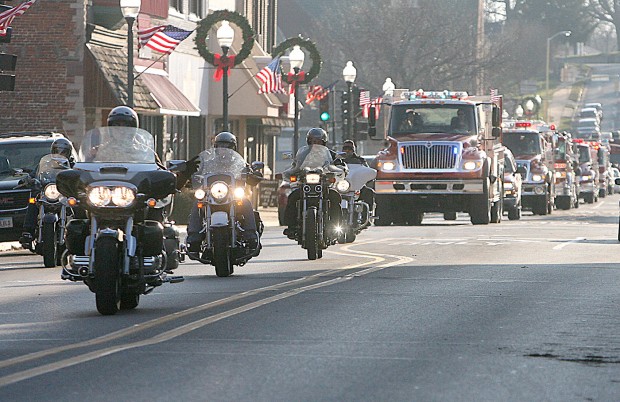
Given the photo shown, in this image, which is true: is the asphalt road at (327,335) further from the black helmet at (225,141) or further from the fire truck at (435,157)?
the fire truck at (435,157)

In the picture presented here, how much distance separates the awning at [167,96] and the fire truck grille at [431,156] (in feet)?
26.8

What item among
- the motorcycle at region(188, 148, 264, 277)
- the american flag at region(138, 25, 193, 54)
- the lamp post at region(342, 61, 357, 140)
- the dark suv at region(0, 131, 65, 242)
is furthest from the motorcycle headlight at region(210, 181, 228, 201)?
the lamp post at region(342, 61, 357, 140)

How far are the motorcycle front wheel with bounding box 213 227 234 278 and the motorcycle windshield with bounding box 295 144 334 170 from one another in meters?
3.82

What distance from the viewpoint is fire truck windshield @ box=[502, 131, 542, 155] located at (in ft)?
159

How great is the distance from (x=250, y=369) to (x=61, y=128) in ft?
93.1

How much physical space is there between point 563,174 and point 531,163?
6.33 meters

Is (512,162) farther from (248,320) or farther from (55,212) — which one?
(248,320)

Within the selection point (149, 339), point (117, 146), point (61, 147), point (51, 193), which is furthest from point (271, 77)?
point (149, 339)

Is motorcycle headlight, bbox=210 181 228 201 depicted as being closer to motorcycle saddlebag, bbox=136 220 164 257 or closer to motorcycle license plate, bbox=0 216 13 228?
motorcycle saddlebag, bbox=136 220 164 257

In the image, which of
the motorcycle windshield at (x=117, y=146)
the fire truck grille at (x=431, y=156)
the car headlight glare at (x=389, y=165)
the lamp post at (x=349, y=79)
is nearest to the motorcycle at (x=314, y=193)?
the motorcycle windshield at (x=117, y=146)

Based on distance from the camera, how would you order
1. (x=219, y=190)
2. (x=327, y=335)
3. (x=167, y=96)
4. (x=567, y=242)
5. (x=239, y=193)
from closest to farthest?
1. (x=327, y=335)
2. (x=219, y=190)
3. (x=239, y=193)
4. (x=567, y=242)
5. (x=167, y=96)

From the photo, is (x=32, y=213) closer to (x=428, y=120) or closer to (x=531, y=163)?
(x=428, y=120)

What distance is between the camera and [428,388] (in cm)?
949

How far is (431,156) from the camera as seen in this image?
115ft
